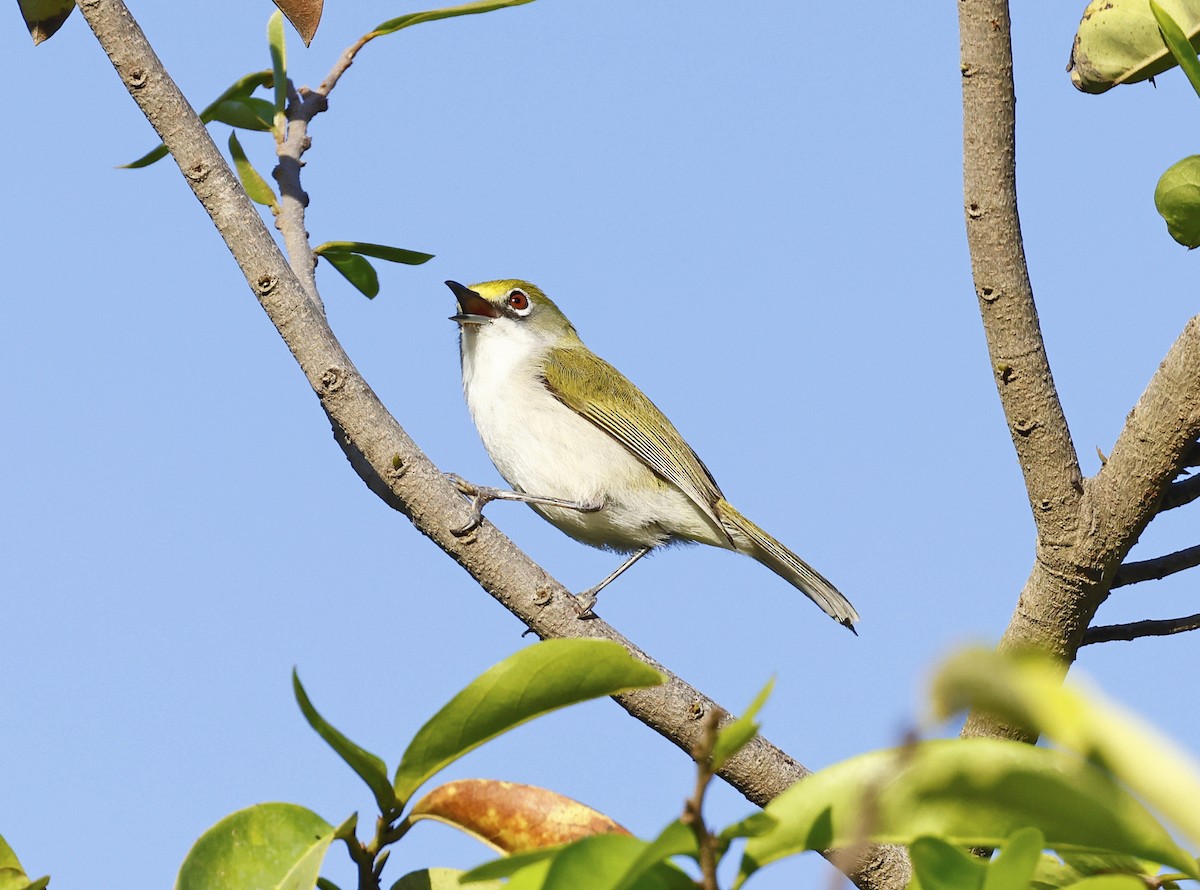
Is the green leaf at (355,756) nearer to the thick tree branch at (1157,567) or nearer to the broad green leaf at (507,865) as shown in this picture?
the broad green leaf at (507,865)

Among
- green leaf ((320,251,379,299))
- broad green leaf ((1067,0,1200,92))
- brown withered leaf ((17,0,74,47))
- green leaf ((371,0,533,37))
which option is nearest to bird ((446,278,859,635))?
green leaf ((320,251,379,299))

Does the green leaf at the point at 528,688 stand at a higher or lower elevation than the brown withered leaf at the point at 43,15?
lower

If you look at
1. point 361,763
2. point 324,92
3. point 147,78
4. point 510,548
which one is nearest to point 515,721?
point 361,763

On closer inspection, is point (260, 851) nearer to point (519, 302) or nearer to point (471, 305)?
point (471, 305)

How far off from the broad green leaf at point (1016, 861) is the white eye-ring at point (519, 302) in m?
6.24

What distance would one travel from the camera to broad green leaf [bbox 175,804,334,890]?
1622mm

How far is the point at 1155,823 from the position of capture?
3.83ft

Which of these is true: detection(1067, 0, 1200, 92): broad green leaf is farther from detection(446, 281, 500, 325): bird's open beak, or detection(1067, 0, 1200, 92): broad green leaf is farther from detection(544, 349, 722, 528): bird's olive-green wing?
detection(446, 281, 500, 325): bird's open beak

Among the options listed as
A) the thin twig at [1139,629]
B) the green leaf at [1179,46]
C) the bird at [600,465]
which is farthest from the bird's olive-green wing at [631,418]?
the green leaf at [1179,46]

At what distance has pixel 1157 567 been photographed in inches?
118

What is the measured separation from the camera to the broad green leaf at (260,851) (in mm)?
1622

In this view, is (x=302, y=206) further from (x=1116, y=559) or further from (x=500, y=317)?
(x=500, y=317)

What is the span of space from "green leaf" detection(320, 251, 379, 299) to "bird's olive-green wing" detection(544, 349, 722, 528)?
2.58m

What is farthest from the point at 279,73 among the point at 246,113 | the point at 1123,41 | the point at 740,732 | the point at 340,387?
the point at 740,732
